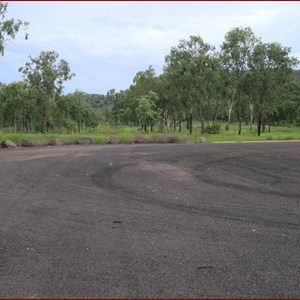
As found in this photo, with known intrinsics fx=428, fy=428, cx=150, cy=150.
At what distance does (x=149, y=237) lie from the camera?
6168 millimetres

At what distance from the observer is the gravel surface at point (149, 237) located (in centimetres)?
436

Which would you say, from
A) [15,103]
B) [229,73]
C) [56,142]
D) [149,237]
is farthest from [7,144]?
[229,73]

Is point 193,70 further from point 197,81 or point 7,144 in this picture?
point 7,144

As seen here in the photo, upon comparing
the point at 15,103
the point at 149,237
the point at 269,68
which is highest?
the point at 269,68

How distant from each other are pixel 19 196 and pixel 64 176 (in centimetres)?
339

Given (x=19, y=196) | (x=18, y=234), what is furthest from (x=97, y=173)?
(x=18, y=234)

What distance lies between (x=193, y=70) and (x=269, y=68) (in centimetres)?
988

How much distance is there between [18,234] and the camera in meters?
6.32

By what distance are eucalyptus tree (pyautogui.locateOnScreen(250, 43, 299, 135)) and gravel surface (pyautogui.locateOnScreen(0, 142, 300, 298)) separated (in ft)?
136

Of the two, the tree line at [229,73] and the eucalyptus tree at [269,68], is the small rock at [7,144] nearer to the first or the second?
the tree line at [229,73]

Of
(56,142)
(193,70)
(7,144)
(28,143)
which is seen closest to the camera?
(7,144)

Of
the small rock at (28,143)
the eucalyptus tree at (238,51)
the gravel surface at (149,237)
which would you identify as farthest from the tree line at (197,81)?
the gravel surface at (149,237)

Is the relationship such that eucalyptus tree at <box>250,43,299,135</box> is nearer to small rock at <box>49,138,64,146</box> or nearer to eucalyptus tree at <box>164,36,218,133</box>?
eucalyptus tree at <box>164,36,218,133</box>

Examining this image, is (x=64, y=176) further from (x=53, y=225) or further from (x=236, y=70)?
(x=236, y=70)
